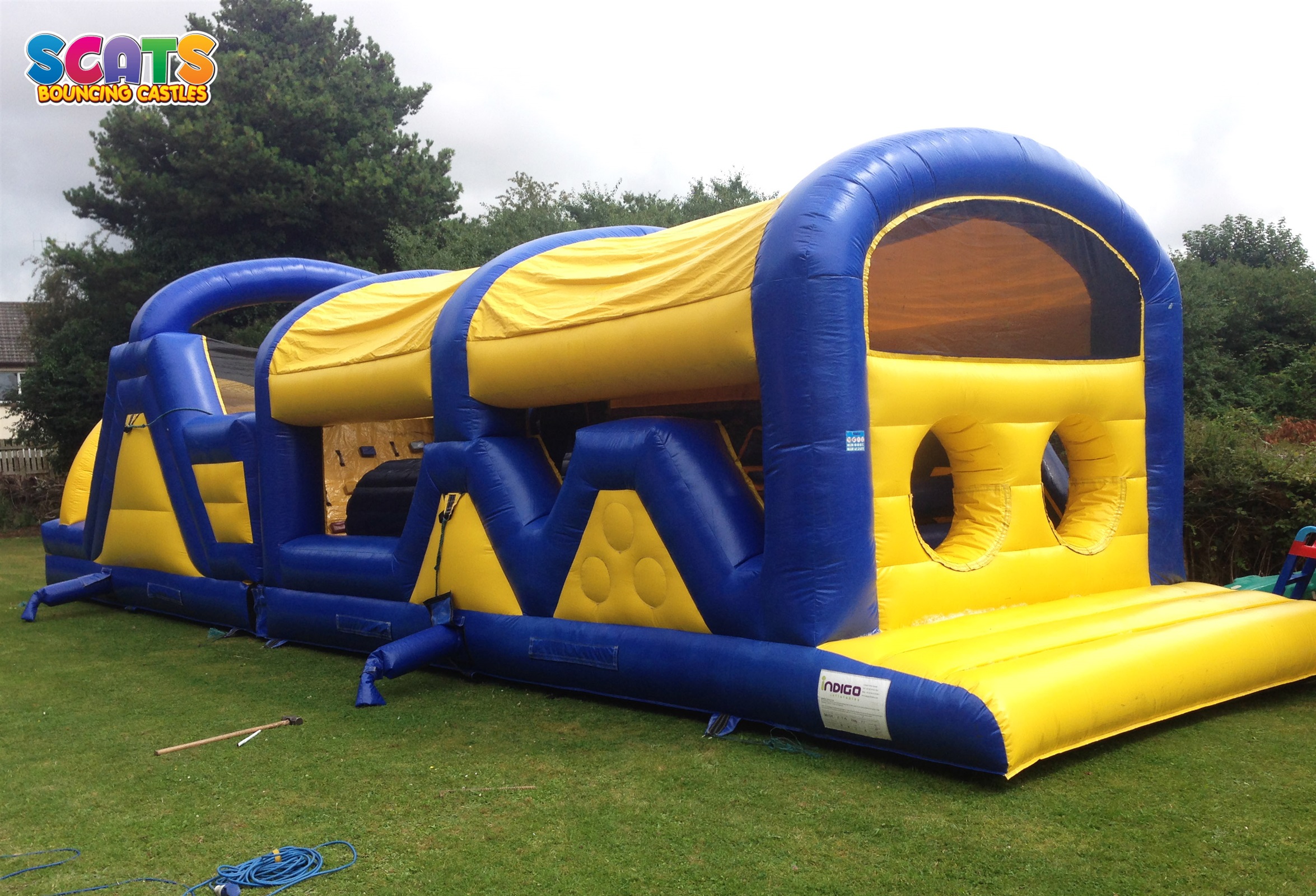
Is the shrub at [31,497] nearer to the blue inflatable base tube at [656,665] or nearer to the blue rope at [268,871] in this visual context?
the blue inflatable base tube at [656,665]

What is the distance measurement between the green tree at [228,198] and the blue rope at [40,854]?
15.0 meters

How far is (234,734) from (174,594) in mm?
3831

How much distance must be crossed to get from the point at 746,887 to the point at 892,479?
2052 millimetres

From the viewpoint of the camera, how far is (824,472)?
423cm

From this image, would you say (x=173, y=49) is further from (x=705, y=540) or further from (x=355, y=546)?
(x=705, y=540)

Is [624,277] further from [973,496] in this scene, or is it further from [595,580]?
[973,496]

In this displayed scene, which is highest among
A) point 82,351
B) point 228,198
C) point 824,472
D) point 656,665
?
point 228,198

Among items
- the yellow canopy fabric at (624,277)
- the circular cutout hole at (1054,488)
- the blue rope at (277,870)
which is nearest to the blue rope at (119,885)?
the blue rope at (277,870)

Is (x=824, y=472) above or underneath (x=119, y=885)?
above

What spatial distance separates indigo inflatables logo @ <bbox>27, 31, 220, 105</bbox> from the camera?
11812 mm

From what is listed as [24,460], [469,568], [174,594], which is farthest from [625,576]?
[24,460]

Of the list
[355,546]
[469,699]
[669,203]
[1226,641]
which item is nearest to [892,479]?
[1226,641]

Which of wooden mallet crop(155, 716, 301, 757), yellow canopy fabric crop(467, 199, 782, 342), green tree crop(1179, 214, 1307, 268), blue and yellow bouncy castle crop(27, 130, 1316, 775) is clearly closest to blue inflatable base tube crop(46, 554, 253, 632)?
blue and yellow bouncy castle crop(27, 130, 1316, 775)

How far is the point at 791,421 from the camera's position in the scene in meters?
4.28
